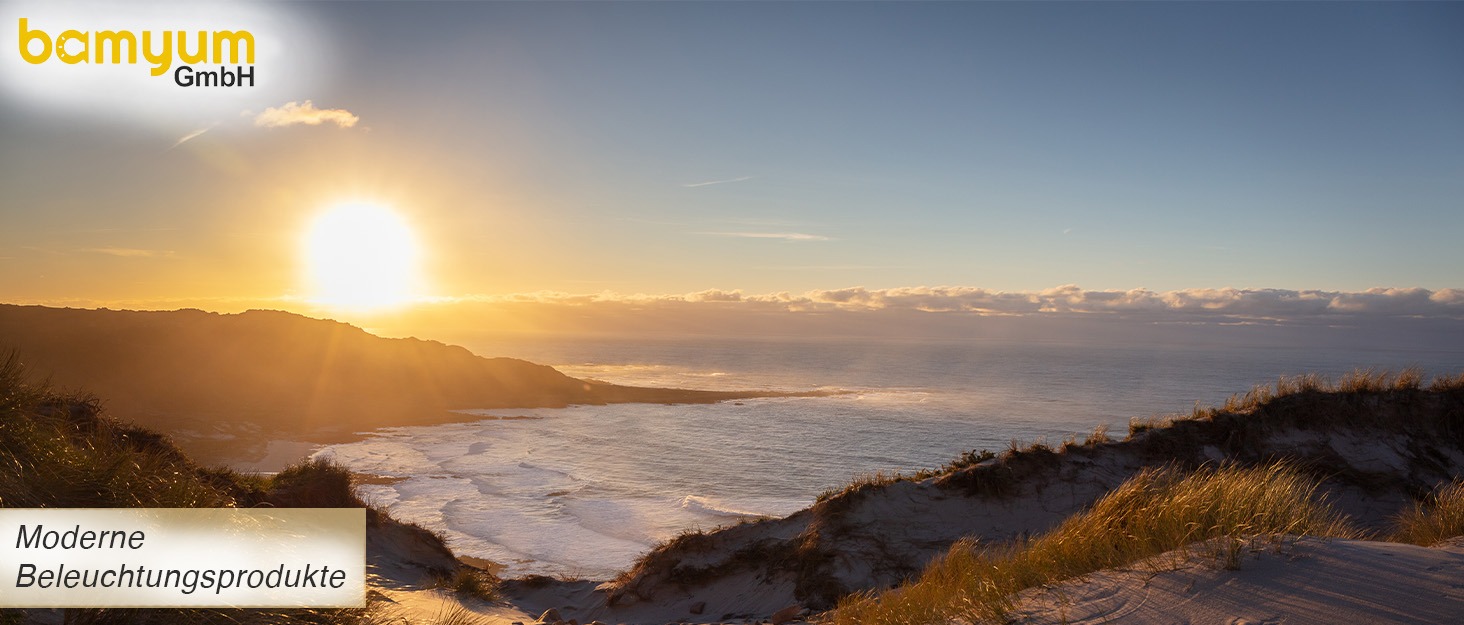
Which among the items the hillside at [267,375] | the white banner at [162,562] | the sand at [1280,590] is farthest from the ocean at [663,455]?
the white banner at [162,562]

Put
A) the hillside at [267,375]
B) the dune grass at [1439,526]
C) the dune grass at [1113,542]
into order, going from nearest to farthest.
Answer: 1. the dune grass at [1113,542]
2. the dune grass at [1439,526]
3. the hillside at [267,375]

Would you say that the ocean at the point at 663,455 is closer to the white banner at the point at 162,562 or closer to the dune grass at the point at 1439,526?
the dune grass at the point at 1439,526

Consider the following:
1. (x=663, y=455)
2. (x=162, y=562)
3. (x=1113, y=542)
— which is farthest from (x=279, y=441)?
(x=1113, y=542)

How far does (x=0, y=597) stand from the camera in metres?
4.93

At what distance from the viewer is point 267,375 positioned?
223 ft

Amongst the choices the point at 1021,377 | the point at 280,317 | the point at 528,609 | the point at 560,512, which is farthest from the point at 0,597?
the point at 1021,377

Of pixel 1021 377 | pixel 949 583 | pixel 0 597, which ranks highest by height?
pixel 0 597

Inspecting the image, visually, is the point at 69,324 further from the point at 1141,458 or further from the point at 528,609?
the point at 1141,458

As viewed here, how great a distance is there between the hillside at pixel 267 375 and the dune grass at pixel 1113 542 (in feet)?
171

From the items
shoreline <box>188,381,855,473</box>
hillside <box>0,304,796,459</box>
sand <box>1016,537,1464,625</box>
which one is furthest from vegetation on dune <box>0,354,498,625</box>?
hillside <box>0,304,796,459</box>

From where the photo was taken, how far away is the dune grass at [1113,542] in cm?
568

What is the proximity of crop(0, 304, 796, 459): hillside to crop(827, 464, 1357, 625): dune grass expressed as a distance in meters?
52.1

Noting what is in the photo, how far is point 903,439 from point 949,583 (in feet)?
159

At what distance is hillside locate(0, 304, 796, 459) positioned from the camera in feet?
179
